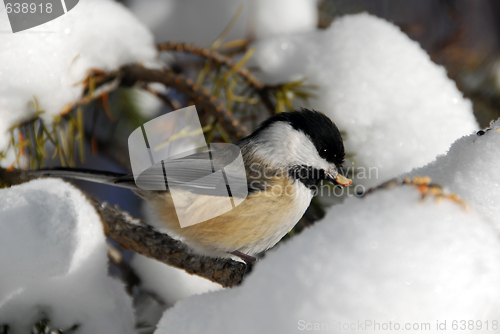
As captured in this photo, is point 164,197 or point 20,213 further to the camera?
point 164,197

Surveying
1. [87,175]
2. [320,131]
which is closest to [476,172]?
[320,131]

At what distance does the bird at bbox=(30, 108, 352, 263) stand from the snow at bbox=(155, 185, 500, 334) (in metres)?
0.30

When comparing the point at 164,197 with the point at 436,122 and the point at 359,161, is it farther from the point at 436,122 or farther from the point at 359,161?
the point at 436,122

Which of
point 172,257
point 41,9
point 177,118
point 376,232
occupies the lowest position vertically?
point 172,257

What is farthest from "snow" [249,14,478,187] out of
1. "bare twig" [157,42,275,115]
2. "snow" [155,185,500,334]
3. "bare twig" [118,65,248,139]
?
"snow" [155,185,500,334]

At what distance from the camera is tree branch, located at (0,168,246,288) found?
53 centimetres

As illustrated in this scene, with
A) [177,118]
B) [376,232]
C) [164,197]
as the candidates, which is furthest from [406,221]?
[177,118]

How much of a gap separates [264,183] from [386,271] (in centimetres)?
36

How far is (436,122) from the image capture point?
2.09 feet

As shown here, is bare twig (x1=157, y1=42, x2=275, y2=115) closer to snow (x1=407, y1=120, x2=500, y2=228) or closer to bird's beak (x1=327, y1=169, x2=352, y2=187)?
bird's beak (x1=327, y1=169, x2=352, y2=187)

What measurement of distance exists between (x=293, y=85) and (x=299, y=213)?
0.24 meters

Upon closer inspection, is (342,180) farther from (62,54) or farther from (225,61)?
(62,54)

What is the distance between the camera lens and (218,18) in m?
0.81

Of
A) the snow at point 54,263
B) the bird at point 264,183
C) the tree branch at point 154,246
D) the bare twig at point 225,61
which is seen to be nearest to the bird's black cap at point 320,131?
the bird at point 264,183
